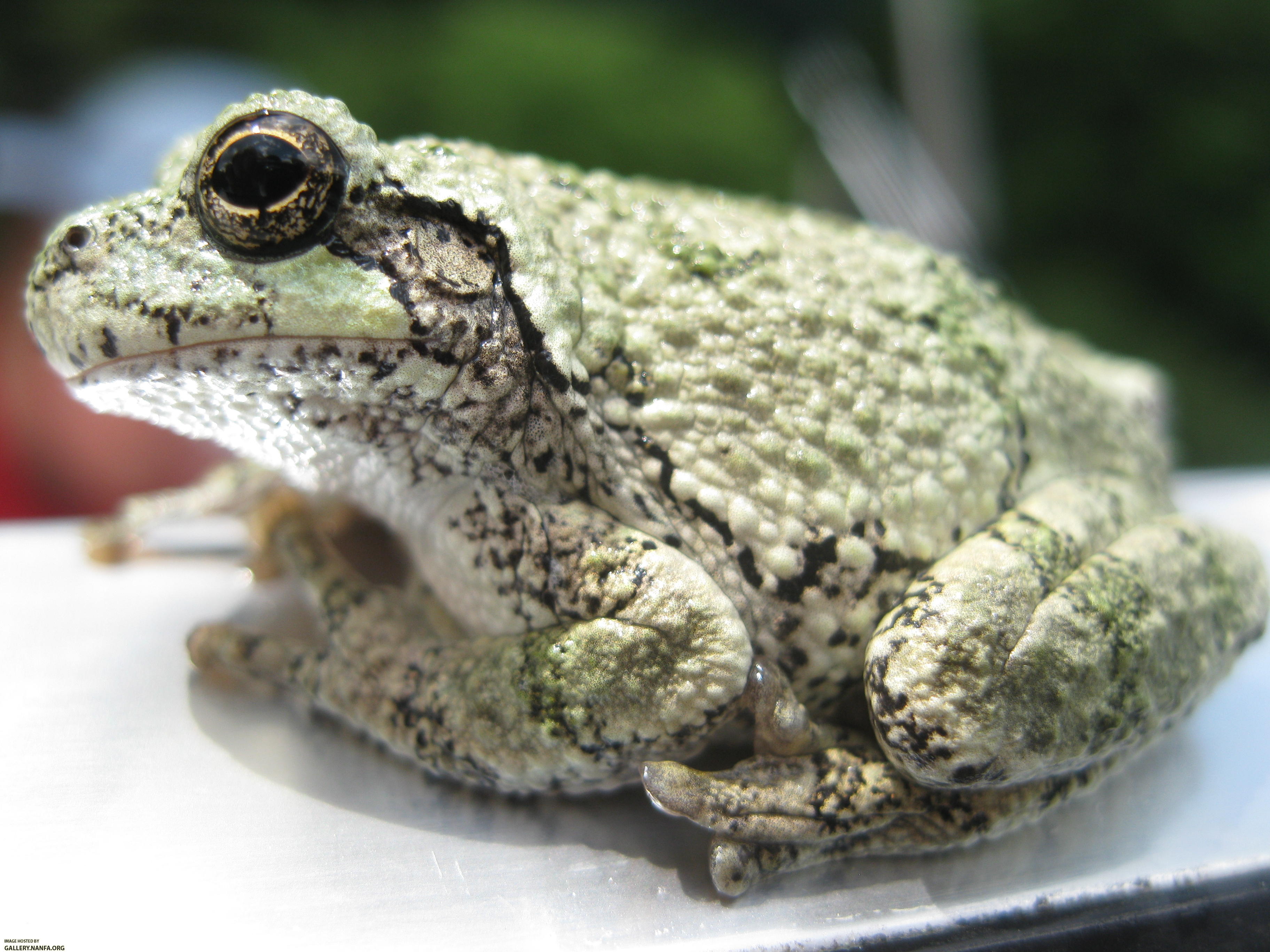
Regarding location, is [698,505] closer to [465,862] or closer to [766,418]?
[766,418]

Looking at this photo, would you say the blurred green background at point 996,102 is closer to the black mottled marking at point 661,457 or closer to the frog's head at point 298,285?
the frog's head at point 298,285

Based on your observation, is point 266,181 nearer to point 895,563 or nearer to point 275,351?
point 275,351

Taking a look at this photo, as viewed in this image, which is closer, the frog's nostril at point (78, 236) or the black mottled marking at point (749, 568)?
the frog's nostril at point (78, 236)

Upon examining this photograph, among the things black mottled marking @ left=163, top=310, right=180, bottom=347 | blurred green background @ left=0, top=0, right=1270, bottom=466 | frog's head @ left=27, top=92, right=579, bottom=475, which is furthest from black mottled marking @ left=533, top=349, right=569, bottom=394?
blurred green background @ left=0, top=0, right=1270, bottom=466

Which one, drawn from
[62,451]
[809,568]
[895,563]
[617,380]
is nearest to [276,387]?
[617,380]

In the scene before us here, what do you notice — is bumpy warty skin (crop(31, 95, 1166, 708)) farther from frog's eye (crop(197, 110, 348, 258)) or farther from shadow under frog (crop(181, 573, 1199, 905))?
shadow under frog (crop(181, 573, 1199, 905))

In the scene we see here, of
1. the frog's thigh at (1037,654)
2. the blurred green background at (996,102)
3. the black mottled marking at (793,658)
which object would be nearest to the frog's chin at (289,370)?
the black mottled marking at (793,658)
